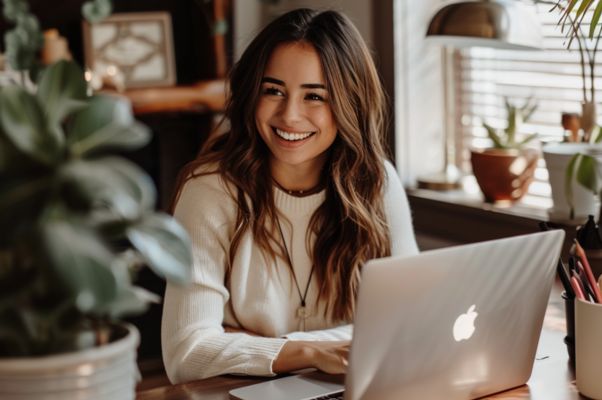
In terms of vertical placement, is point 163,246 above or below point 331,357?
above

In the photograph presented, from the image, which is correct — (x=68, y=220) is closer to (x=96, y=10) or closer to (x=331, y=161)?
(x=331, y=161)

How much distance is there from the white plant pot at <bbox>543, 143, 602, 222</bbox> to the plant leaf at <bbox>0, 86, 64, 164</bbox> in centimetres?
171

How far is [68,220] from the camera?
952mm

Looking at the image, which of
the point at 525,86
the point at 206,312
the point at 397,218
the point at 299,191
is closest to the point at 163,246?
the point at 206,312

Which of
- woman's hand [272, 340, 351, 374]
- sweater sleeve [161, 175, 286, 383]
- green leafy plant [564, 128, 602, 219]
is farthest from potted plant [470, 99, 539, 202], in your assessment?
woman's hand [272, 340, 351, 374]

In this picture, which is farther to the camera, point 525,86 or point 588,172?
point 525,86

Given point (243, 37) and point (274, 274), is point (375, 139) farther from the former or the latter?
point (243, 37)

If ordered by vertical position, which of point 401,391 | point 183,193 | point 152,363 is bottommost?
point 152,363

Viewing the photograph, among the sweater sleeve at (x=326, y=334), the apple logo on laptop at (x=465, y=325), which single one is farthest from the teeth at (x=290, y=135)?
the apple logo on laptop at (x=465, y=325)

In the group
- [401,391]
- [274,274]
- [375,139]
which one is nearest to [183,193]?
[274,274]

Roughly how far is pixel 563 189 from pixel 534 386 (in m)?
0.93

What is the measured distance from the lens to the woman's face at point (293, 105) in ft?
6.89

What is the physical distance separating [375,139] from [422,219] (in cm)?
119

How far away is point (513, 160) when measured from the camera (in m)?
3.01
